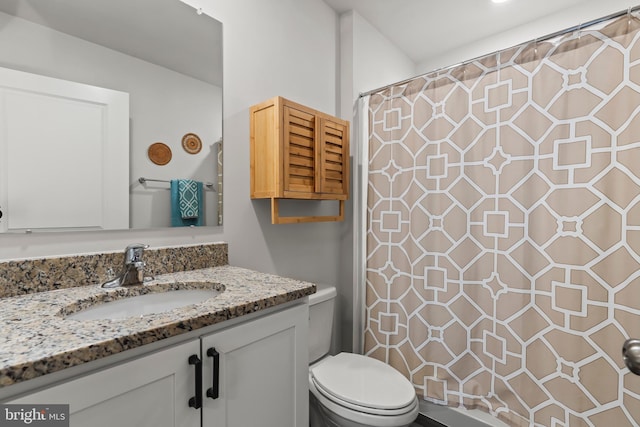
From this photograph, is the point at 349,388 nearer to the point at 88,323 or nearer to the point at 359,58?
the point at 88,323

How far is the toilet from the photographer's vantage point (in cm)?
116

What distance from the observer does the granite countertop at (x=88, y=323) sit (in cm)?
54

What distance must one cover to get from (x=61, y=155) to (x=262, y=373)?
0.92 meters

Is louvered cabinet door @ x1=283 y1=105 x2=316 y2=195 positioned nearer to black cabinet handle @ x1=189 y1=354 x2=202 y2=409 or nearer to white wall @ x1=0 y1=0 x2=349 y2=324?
white wall @ x1=0 y1=0 x2=349 y2=324

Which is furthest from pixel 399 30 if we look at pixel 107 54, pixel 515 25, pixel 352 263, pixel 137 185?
pixel 137 185

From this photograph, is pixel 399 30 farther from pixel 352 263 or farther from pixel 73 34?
pixel 73 34

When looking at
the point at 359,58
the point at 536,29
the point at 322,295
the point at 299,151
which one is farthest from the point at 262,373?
the point at 536,29

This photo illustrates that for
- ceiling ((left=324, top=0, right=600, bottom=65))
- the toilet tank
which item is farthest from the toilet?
ceiling ((left=324, top=0, right=600, bottom=65))

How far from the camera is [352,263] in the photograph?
78.0 inches

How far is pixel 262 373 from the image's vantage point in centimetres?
90

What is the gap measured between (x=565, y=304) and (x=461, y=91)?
1098 mm

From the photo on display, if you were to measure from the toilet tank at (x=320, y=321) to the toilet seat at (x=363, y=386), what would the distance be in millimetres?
66

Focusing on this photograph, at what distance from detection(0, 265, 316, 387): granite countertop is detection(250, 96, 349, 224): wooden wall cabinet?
52 cm

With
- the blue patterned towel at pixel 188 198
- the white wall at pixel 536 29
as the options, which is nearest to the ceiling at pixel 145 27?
the blue patterned towel at pixel 188 198
